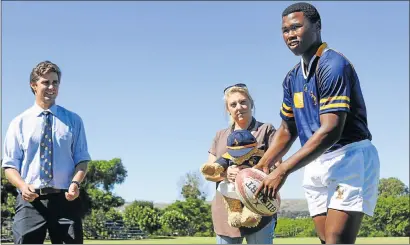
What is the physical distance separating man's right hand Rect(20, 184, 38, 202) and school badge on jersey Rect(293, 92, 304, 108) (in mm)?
2759

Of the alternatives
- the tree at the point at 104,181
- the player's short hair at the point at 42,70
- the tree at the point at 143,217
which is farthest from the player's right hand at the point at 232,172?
the tree at the point at 104,181

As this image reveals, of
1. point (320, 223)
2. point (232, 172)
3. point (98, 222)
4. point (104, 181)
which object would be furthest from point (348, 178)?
point (104, 181)

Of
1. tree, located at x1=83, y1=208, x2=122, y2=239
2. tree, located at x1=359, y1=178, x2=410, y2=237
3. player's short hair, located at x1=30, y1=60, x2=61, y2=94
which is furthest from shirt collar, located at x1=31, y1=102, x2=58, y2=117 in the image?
tree, located at x1=83, y1=208, x2=122, y2=239

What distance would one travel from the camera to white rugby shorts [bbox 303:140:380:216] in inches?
161

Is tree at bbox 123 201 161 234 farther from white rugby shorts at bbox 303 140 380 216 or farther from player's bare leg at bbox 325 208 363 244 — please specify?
player's bare leg at bbox 325 208 363 244

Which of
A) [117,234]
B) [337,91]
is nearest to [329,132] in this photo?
[337,91]

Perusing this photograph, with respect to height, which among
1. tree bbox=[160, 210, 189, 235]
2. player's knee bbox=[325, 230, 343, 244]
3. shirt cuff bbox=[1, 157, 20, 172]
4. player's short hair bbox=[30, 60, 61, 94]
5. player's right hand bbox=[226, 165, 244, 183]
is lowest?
tree bbox=[160, 210, 189, 235]

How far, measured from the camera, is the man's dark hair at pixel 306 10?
430 cm

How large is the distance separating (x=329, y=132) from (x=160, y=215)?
1680 inches

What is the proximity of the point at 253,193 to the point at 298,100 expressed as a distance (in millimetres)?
781

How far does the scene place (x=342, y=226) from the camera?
405 centimetres

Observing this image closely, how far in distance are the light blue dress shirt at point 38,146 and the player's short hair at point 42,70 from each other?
1.01 ft

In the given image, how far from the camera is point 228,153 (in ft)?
18.9

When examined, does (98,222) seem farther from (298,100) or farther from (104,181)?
(298,100)
